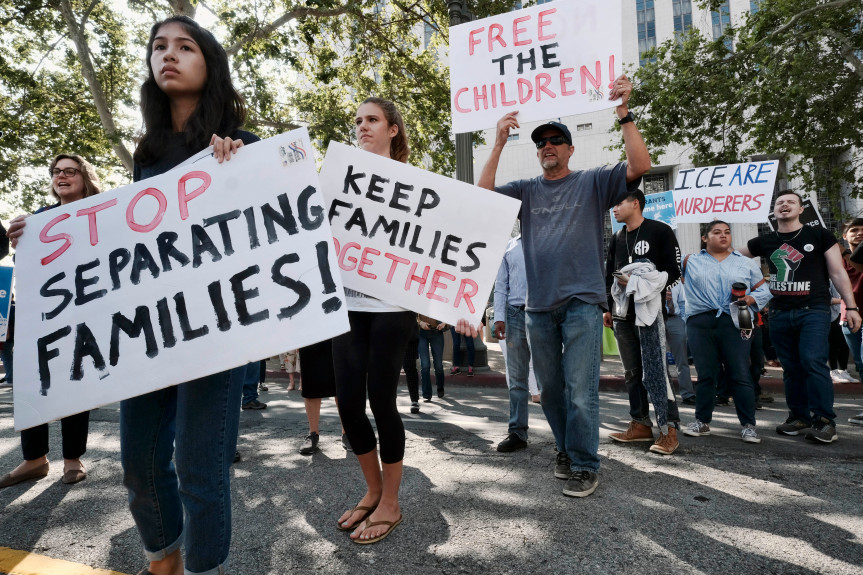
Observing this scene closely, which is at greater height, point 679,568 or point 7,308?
point 7,308

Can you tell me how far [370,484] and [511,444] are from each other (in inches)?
62.3

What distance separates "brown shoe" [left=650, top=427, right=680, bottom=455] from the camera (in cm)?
367

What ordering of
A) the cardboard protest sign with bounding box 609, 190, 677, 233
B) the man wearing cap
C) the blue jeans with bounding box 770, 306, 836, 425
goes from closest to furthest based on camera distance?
1. the man wearing cap
2. the blue jeans with bounding box 770, 306, 836, 425
3. the cardboard protest sign with bounding box 609, 190, 677, 233

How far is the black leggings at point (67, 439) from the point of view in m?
3.30

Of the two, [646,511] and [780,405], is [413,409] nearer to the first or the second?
[646,511]

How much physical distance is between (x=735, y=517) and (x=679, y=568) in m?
0.69

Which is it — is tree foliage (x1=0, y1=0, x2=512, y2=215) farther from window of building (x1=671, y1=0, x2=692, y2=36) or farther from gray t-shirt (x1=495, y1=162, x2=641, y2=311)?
window of building (x1=671, y1=0, x2=692, y2=36)

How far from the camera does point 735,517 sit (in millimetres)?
2488

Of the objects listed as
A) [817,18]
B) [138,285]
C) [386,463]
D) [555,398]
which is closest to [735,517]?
[555,398]

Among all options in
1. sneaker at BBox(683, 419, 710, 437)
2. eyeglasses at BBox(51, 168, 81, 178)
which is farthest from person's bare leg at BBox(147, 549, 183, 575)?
sneaker at BBox(683, 419, 710, 437)

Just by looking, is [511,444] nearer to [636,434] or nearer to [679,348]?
[636,434]

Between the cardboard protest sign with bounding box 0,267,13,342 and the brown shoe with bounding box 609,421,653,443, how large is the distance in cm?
450

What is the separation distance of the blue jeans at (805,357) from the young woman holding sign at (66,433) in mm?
5223

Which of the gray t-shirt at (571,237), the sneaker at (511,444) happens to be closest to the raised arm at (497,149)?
the gray t-shirt at (571,237)
